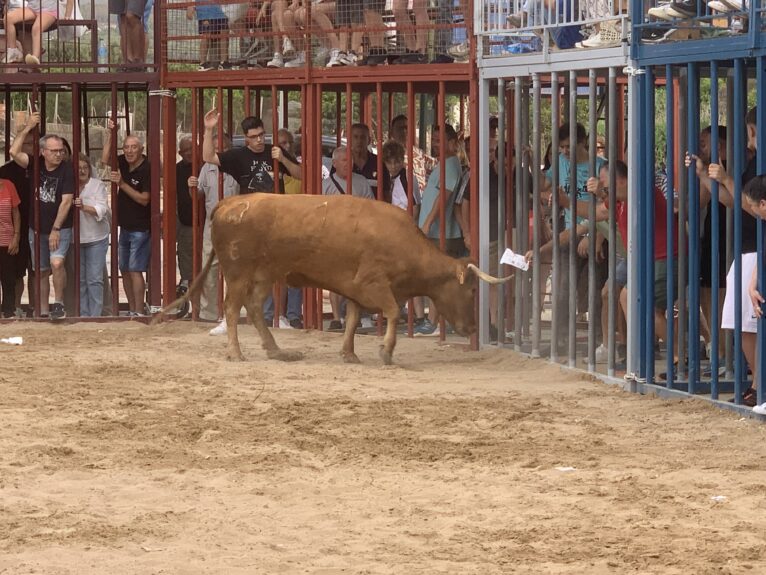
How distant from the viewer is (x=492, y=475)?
322 inches

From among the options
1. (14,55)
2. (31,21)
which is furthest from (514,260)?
(31,21)

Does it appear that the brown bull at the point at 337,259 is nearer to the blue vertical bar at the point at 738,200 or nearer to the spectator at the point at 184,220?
the blue vertical bar at the point at 738,200

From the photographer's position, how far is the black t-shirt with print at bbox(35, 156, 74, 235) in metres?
14.9

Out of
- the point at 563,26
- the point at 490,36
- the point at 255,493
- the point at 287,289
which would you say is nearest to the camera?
the point at 255,493

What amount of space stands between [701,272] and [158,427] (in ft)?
13.2

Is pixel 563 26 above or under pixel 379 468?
above

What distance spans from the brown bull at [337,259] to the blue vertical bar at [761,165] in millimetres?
2917

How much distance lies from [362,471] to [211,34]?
23.8ft

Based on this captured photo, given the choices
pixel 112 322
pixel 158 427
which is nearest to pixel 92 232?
pixel 112 322

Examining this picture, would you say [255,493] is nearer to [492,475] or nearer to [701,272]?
[492,475]

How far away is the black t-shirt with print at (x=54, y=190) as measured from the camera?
14.9 meters

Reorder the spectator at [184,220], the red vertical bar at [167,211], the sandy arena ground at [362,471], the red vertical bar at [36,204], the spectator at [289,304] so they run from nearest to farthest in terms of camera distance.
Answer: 1. the sandy arena ground at [362,471]
2. the spectator at [289,304]
3. the red vertical bar at [36,204]
4. the red vertical bar at [167,211]
5. the spectator at [184,220]

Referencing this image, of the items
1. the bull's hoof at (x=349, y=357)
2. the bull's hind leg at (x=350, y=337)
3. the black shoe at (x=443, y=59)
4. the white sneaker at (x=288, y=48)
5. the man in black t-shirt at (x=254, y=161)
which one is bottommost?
the bull's hoof at (x=349, y=357)

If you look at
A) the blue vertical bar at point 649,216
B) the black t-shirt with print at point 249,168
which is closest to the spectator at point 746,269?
Answer: the blue vertical bar at point 649,216
